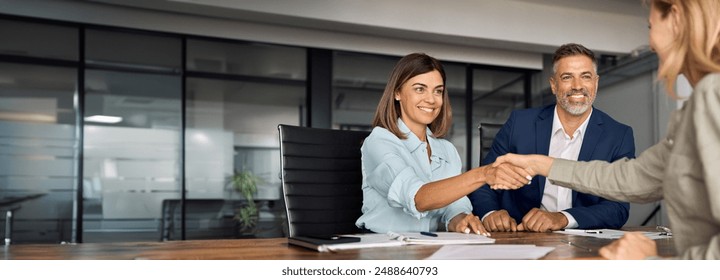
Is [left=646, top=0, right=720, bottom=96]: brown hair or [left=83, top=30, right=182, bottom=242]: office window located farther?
[left=83, top=30, right=182, bottom=242]: office window

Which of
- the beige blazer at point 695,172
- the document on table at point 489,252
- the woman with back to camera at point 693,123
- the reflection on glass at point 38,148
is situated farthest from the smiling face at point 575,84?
the reflection on glass at point 38,148

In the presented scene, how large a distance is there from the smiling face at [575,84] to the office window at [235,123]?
4561 millimetres

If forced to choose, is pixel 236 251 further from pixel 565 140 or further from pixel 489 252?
pixel 565 140

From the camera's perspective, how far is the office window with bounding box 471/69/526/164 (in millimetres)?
8076

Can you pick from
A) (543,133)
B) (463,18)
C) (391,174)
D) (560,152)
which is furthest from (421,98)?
(463,18)

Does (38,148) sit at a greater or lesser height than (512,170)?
greater

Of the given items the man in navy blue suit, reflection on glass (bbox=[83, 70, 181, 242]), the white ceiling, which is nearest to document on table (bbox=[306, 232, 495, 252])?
the man in navy blue suit

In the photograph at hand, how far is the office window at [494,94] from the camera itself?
8076 mm

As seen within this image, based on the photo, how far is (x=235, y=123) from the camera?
7.04m

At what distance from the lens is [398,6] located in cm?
650

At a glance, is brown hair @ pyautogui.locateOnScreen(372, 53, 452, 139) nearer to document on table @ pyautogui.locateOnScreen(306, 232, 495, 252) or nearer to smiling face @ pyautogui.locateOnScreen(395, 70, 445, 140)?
smiling face @ pyautogui.locateOnScreen(395, 70, 445, 140)

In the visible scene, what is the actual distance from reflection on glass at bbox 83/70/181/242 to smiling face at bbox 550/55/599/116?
4.80 metres

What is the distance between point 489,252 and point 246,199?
5.83 meters
